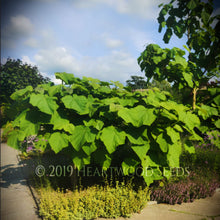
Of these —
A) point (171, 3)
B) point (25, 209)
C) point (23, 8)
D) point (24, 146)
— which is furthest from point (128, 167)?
point (171, 3)

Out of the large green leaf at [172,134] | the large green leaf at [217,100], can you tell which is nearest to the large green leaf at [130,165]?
the large green leaf at [172,134]

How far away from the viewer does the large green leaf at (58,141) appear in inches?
78.8

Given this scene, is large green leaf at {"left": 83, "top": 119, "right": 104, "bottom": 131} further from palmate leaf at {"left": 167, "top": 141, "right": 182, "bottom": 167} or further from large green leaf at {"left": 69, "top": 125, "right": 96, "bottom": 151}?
palmate leaf at {"left": 167, "top": 141, "right": 182, "bottom": 167}

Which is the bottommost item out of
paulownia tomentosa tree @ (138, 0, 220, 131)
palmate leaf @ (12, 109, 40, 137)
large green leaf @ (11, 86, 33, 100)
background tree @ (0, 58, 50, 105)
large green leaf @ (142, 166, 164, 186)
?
large green leaf @ (142, 166, 164, 186)

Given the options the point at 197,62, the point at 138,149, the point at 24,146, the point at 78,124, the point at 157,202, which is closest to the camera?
the point at 138,149

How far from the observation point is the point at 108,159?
2.25 metres

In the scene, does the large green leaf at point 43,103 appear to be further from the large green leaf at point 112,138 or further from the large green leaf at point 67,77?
the large green leaf at point 112,138

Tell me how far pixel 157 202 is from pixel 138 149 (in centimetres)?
139

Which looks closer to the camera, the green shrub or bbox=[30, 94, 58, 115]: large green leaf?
bbox=[30, 94, 58, 115]: large green leaf

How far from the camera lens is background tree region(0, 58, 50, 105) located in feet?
29.5

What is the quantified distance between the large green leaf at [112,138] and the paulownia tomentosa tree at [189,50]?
5.20 feet

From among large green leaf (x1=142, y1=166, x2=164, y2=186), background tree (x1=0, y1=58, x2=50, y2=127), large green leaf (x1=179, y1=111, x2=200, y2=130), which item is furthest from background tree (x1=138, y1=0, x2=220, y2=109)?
background tree (x1=0, y1=58, x2=50, y2=127)

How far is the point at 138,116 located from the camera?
201 cm

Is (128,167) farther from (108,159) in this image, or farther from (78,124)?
(78,124)
